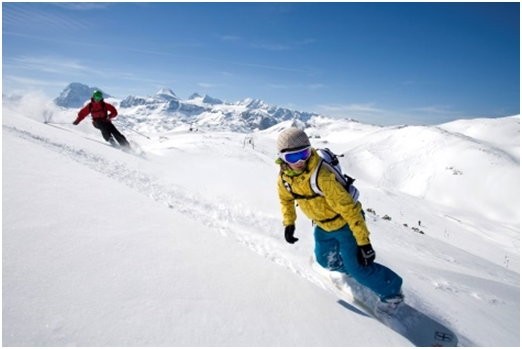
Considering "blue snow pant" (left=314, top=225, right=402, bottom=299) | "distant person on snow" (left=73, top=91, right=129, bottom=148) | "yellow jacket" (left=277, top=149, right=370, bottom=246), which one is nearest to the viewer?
"yellow jacket" (left=277, top=149, right=370, bottom=246)

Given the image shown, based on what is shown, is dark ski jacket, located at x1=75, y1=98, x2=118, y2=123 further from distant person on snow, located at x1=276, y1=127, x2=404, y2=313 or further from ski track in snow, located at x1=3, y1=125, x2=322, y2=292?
distant person on snow, located at x1=276, y1=127, x2=404, y2=313

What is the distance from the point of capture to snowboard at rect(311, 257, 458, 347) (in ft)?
14.0

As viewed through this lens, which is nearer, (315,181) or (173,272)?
(173,272)

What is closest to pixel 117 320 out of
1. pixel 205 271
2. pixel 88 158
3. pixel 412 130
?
pixel 205 271

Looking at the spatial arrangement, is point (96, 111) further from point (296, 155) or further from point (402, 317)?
point (402, 317)

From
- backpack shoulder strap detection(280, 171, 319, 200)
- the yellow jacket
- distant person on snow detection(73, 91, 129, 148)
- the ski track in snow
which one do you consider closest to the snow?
the ski track in snow

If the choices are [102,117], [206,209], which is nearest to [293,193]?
[206,209]

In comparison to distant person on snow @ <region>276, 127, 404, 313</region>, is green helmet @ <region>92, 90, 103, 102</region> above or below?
above

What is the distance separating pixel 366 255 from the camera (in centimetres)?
432

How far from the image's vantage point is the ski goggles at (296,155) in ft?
14.1

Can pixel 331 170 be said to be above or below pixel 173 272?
above

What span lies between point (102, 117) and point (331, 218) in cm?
1380

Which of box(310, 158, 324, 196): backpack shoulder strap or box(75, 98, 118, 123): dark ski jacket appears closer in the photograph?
box(310, 158, 324, 196): backpack shoulder strap

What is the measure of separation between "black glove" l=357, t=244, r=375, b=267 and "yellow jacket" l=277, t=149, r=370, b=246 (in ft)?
0.22
